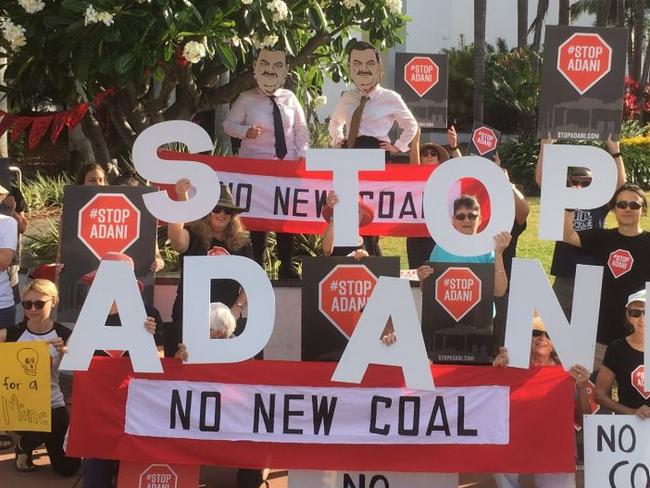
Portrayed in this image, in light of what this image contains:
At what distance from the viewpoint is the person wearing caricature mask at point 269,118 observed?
6.79m

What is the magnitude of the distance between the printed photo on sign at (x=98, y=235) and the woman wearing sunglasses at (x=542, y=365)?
6.65ft

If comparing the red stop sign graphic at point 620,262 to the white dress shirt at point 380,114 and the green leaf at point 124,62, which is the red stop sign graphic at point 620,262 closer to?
the white dress shirt at point 380,114

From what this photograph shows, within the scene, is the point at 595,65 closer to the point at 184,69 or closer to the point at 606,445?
the point at 606,445

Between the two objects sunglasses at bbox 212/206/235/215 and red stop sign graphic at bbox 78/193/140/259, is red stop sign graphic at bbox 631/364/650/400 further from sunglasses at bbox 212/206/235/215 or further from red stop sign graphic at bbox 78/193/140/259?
red stop sign graphic at bbox 78/193/140/259

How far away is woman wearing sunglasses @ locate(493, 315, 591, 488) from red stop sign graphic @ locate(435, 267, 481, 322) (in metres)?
0.31

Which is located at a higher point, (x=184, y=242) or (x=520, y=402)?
(x=184, y=242)

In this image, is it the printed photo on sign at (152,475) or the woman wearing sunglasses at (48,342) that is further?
the woman wearing sunglasses at (48,342)

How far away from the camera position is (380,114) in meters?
6.88

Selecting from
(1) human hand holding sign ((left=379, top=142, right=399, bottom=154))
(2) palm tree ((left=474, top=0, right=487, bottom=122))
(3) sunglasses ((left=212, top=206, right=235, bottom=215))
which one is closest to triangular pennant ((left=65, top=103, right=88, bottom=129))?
(1) human hand holding sign ((left=379, top=142, right=399, bottom=154))

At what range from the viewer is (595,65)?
5125 mm

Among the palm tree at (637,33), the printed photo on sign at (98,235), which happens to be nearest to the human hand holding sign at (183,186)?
the printed photo on sign at (98,235)

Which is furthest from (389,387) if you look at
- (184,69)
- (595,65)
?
(184,69)

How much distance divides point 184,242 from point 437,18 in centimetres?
3491

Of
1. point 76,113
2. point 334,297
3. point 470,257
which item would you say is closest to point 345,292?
point 334,297
